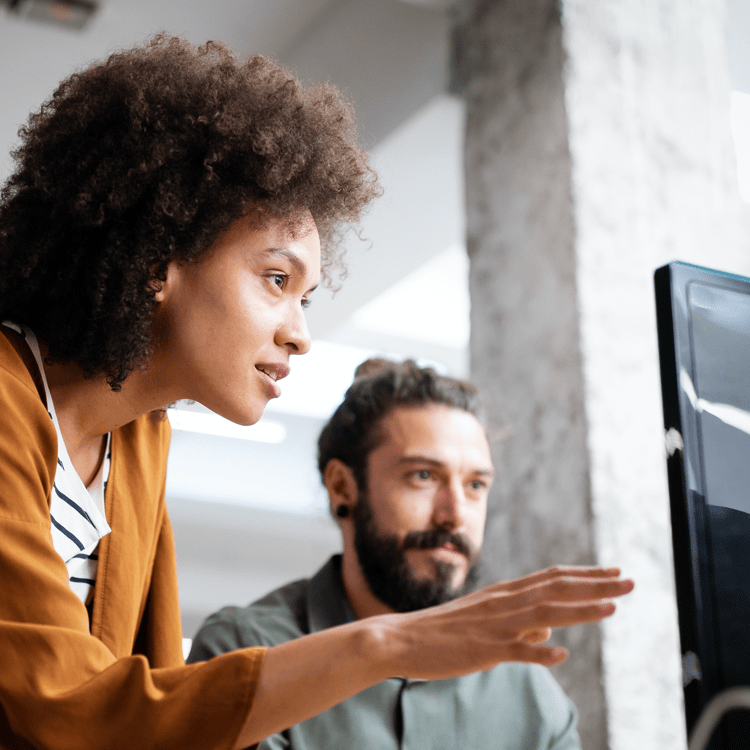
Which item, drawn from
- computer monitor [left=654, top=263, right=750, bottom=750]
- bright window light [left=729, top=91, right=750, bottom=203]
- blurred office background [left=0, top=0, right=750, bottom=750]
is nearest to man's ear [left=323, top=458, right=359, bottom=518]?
blurred office background [left=0, top=0, right=750, bottom=750]

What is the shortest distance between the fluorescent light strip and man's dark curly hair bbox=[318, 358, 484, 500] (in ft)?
12.1

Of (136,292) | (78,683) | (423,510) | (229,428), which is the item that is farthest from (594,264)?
(229,428)

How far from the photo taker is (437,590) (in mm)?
1551

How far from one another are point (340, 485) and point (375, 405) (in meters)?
0.16

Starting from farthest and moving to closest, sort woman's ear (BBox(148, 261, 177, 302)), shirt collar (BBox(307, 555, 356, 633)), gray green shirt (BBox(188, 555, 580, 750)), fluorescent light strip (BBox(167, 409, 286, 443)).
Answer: fluorescent light strip (BBox(167, 409, 286, 443)), shirt collar (BBox(307, 555, 356, 633)), gray green shirt (BBox(188, 555, 580, 750)), woman's ear (BBox(148, 261, 177, 302))

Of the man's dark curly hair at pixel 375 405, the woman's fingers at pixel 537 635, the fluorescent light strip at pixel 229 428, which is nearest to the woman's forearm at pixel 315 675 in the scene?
the woman's fingers at pixel 537 635

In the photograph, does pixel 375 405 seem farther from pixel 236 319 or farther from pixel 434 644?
pixel 434 644

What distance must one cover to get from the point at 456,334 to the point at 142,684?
4106 millimetres

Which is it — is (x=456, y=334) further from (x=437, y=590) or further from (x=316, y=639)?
(x=316, y=639)

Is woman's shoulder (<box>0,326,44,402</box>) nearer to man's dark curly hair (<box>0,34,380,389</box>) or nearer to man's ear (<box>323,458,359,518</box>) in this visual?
man's dark curly hair (<box>0,34,380,389</box>)

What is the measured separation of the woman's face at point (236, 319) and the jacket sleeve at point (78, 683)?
254mm

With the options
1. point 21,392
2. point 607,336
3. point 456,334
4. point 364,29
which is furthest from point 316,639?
point 456,334

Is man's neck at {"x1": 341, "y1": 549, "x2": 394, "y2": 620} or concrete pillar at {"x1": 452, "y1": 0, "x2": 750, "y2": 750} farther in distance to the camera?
concrete pillar at {"x1": 452, "y1": 0, "x2": 750, "y2": 750}

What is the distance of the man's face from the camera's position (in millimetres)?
1548
